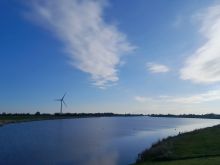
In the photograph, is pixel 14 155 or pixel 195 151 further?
pixel 14 155

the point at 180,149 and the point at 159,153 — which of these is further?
the point at 180,149

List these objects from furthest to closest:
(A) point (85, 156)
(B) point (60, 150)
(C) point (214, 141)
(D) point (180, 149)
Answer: (B) point (60, 150)
(A) point (85, 156)
(C) point (214, 141)
(D) point (180, 149)

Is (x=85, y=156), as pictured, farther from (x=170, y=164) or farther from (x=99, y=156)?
(x=170, y=164)

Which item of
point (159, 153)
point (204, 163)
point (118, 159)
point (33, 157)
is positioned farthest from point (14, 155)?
point (204, 163)

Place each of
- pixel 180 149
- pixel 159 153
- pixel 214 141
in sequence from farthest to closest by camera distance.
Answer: pixel 214 141 < pixel 180 149 < pixel 159 153

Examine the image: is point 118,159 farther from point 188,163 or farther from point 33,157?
point 188,163

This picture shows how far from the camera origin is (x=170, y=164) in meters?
33.2

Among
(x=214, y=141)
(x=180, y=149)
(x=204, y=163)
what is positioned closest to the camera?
(x=204, y=163)

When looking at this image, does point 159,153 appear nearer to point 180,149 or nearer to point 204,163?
point 180,149

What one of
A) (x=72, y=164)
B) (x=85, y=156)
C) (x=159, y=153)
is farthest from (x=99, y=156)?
(x=159, y=153)

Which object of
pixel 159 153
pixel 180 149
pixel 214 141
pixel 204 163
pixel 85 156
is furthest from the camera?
pixel 85 156

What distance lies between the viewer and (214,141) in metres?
→ 47.3

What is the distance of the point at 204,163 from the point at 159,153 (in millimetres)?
9409

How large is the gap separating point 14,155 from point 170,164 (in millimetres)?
29377
